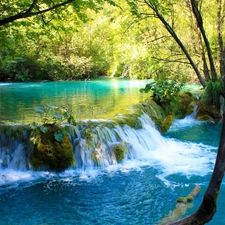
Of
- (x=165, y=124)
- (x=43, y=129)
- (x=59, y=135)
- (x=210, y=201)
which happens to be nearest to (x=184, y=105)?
(x=165, y=124)

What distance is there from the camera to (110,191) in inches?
242

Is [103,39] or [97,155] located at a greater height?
[103,39]

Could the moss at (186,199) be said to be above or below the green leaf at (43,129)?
below

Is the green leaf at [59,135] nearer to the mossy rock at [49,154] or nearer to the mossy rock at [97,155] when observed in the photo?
the mossy rock at [49,154]

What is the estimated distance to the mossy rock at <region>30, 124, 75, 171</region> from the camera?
7230mm

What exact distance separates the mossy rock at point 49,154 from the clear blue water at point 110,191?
201 millimetres

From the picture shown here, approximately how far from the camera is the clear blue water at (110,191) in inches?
202

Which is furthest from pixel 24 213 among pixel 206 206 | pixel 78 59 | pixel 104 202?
pixel 78 59

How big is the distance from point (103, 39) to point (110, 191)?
28570 mm

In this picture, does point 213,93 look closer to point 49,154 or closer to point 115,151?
point 115,151

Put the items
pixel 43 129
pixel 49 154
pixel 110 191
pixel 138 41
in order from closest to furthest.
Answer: pixel 110 191
pixel 43 129
pixel 49 154
pixel 138 41

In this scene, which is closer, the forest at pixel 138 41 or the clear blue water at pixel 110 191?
the clear blue water at pixel 110 191

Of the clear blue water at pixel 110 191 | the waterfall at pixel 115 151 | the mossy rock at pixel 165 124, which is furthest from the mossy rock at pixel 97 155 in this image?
the mossy rock at pixel 165 124

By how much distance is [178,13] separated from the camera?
1314 centimetres
